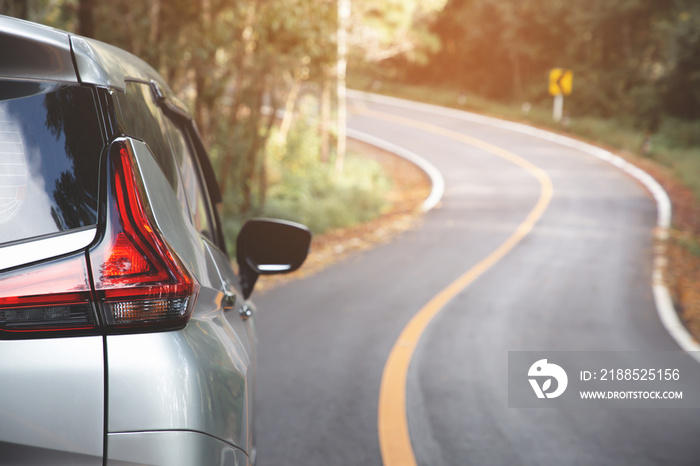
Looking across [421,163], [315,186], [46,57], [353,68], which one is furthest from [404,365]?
[421,163]

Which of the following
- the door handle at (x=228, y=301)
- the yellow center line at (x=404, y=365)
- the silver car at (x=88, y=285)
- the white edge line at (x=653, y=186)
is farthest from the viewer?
the white edge line at (x=653, y=186)

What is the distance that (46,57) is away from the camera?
60.1 inches

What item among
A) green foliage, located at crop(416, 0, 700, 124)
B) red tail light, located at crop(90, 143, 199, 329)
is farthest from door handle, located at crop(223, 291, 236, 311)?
green foliage, located at crop(416, 0, 700, 124)

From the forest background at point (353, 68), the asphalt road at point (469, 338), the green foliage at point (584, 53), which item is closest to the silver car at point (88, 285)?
the asphalt road at point (469, 338)

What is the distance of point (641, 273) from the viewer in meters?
11.4

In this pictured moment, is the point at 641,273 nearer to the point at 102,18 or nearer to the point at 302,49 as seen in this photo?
the point at 302,49

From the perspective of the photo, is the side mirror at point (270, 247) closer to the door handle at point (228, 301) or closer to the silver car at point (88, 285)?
the door handle at point (228, 301)

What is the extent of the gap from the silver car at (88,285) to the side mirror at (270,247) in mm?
1260

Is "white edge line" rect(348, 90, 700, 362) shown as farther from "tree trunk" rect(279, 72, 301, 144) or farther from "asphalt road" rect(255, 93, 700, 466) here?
"tree trunk" rect(279, 72, 301, 144)

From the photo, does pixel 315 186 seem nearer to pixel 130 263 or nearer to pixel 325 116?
pixel 325 116

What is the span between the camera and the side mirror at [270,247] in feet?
9.71

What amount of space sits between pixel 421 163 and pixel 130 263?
84.2 ft

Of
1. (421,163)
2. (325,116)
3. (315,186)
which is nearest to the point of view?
(315,186)

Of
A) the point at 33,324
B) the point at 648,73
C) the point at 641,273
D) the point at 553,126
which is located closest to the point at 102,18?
the point at 641,273
